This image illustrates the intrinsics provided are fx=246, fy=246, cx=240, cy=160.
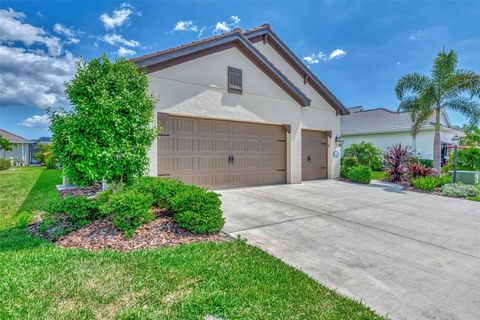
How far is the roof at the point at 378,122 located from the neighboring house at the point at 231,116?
11119 millimetres

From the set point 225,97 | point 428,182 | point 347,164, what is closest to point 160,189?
point 225,97

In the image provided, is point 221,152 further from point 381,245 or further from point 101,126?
point 381,245

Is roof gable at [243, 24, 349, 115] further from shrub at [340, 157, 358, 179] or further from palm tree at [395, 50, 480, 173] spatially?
palm tree at [395, 50, 480, 173]

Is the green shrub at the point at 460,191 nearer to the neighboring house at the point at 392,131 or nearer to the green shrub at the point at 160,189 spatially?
the neighboring house at the point at 392,131

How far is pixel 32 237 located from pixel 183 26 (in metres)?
8.64

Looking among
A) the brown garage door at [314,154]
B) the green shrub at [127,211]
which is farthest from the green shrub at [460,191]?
the green shrub at [127,211]

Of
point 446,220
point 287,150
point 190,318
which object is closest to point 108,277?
point 190,318

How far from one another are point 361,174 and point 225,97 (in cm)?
763

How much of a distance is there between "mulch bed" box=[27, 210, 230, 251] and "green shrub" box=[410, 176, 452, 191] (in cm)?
970

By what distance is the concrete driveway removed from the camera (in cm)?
275

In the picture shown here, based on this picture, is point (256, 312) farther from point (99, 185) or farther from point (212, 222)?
point (99, 185)

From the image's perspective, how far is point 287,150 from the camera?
35.3 ft

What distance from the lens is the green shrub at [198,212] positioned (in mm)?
4195

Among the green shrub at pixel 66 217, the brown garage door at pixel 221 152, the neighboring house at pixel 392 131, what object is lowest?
the green shrub at pixel 66 217
